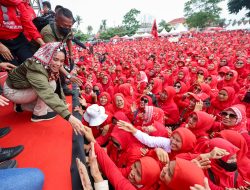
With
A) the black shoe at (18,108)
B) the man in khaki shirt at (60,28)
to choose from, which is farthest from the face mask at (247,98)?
the black shoe at (18,108)

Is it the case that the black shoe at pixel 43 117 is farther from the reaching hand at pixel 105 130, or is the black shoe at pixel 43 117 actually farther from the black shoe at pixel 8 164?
the reaching hand at pixel 105 130

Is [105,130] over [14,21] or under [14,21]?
under

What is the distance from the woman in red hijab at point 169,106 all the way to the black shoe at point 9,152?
318 cm

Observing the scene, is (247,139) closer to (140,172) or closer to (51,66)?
(140,172)

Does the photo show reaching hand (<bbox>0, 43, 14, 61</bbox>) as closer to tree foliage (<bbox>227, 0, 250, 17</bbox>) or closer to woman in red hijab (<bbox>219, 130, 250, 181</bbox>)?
woman in red hijab (<bbox>219, 130, 250, 181</bbox>)

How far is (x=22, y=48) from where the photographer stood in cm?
311

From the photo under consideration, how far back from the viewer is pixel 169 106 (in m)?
4.75

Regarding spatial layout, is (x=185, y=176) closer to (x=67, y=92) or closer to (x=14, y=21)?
(x=67, y=92)

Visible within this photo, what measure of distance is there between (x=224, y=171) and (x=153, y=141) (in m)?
0.92

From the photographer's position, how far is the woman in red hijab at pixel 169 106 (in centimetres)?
466

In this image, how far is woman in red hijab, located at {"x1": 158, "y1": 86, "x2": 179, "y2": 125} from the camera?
4.66m

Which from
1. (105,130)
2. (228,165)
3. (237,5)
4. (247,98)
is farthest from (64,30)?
(237,5)

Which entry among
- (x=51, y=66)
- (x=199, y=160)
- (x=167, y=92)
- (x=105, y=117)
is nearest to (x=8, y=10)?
(x=51, y=66)

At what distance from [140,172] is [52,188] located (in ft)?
2.66
